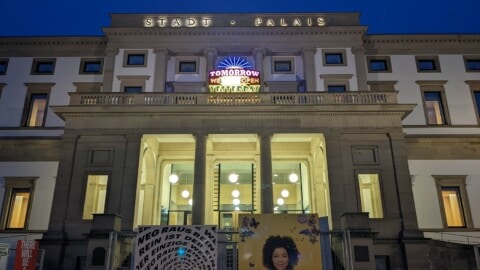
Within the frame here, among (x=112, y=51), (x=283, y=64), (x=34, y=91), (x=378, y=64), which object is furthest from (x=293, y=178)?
(x=34, y=91)

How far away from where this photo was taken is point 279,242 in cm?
1400

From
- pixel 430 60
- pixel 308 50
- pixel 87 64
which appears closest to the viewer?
pixel 308 50

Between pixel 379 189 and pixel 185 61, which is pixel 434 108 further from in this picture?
pixel 185 61

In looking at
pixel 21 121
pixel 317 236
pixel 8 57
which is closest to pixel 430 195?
pixel 317 236

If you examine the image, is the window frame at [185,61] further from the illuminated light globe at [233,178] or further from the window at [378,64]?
the window at [378,64]

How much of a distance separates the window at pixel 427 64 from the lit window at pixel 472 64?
2581 millimetres

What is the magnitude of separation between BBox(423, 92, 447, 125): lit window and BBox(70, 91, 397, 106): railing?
807 centimetres

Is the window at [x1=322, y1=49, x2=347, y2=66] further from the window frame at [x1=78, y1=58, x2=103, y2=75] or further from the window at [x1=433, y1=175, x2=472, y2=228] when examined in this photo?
the window frame at [x1=78, y1=58, x2=103, y2=75]

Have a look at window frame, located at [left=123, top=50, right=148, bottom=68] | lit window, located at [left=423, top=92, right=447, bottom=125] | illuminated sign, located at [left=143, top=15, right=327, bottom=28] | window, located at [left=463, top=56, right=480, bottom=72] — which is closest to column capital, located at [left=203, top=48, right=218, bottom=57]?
illuminated sign, located at [left=143, top=15, right=327, bottom=28]

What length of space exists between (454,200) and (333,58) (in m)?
15.1

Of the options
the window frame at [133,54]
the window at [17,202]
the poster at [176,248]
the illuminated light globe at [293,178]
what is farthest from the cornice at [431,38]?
the window at [17,202]

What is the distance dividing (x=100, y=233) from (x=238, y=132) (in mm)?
12589

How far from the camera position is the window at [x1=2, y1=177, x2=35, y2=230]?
2972 centimetres

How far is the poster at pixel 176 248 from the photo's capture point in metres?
13.2
